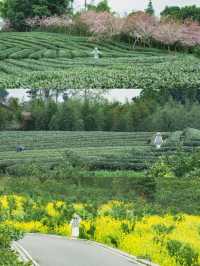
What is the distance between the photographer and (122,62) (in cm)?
5509

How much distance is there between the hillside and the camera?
49.2m

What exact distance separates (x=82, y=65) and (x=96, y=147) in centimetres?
1912

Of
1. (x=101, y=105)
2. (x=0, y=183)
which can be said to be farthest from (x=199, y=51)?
(x=0, y=183)

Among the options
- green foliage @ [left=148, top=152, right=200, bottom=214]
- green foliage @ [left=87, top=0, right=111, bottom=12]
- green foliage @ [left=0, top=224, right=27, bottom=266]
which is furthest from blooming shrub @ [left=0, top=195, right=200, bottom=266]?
green foliage @ [left=87, top=0, right=111, bottom=12]

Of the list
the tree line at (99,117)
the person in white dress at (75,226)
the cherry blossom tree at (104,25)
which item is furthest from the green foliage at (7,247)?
the cherry blossom tree at (104,25)

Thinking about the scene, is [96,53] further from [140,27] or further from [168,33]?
[168,33]

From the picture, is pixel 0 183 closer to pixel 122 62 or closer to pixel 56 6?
pixel 122 62

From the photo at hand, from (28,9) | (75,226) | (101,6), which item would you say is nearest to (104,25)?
(28,9)

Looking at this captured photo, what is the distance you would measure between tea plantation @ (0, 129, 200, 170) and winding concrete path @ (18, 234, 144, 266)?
19.0 meters

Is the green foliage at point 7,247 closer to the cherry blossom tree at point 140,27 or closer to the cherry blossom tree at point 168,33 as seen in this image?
the cherry blossom tree at point 168,33

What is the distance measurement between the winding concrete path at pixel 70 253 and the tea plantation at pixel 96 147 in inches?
747

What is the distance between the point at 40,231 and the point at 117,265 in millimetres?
3567

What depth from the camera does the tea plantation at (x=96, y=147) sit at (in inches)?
1296

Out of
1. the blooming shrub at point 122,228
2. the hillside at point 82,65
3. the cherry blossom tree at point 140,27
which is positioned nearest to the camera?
the blooming shrub at point 122,228
